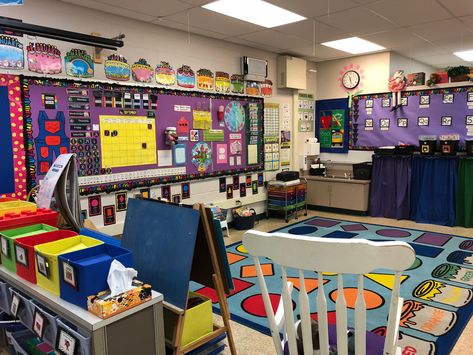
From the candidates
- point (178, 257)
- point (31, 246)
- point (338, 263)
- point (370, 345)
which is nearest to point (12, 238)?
point (31, 246)

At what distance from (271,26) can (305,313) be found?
4097 mm

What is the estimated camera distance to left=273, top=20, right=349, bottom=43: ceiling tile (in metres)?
4.62

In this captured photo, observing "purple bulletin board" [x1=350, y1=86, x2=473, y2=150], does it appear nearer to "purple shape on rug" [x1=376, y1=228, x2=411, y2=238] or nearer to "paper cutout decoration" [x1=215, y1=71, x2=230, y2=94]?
"purple shape on rug" [x1=376, y1=228, x2=411, y2=238]

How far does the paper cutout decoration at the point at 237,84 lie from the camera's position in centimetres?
552

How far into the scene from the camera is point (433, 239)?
16.0ft

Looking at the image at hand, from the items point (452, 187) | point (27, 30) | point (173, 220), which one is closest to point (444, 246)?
point (452, 187)

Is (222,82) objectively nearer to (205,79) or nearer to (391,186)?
(205,79)

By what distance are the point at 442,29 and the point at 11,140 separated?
549 centimetres

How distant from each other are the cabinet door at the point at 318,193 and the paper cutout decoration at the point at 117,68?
393 cm

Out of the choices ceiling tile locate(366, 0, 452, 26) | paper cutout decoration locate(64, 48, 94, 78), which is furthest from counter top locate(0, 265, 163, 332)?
ceiling tile locate(366, 0, 452, 26)

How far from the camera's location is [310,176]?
22.6 feet

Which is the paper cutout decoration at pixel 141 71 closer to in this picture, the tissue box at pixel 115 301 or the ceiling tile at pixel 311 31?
the ceiling tile at pixel 311 31

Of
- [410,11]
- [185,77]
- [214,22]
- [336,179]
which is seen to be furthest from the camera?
[336,179]

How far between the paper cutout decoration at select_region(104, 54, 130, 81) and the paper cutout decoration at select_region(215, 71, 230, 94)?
1.43 metres
